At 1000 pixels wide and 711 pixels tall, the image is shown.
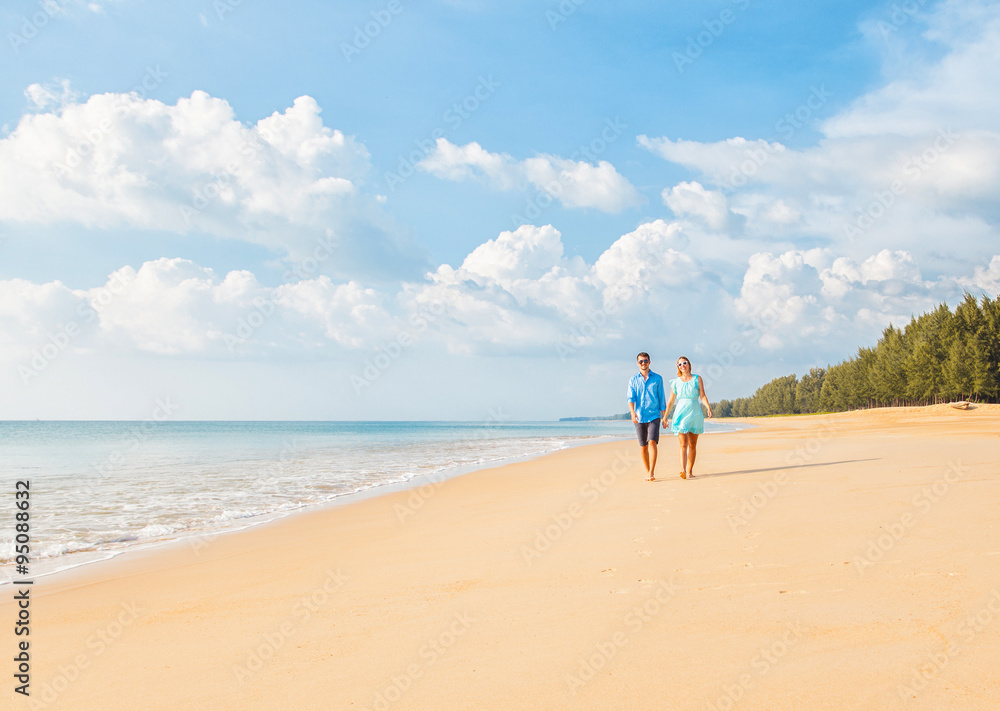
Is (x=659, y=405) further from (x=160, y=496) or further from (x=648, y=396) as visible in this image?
(x=160, y=496)

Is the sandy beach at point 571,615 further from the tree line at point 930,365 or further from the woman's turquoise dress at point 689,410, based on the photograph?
the tree line at point 930,365

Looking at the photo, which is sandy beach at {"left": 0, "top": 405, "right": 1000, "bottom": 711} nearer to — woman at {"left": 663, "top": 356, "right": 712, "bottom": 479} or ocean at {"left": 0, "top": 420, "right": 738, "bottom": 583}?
ocean at {"left": 0, "top": 420, "right": 738, "bottom": 583}

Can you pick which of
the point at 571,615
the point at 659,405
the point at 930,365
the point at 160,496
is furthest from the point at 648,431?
the point at 930,365

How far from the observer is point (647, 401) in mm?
10227

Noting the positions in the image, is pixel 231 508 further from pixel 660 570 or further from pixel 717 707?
pixel 717 707

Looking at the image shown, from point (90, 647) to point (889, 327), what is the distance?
8878 cm

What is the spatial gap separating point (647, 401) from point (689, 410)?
0.79 metres

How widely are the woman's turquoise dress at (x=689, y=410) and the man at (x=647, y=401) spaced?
0.32m

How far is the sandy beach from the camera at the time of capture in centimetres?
287

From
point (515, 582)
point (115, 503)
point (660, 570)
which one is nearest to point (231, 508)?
point (115, 503)

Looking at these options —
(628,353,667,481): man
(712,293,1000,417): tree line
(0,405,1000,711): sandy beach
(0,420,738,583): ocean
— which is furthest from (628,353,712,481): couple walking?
(712,293,1000,417): tree line

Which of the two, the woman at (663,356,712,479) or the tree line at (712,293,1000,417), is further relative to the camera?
the tree line at (712,293,1000,417)

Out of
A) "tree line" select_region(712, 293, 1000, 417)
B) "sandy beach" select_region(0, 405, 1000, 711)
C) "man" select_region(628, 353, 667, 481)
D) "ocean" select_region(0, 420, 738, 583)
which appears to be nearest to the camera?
"sandy beach" select_region(0, 405, 1000, 711)

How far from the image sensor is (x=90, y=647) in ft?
13.3
